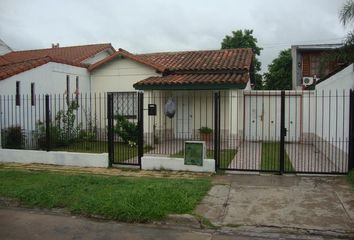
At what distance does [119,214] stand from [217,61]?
12457 millimetres

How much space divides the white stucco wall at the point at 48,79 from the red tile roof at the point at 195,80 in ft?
10.2

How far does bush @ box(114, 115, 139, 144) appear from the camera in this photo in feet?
47.8

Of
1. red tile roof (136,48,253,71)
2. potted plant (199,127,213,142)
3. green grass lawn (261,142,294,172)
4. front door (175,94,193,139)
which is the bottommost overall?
green grass lawn (261,142,294,172)

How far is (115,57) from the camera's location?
17.3 meters

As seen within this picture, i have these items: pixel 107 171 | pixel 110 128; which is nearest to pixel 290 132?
pixel 110 128

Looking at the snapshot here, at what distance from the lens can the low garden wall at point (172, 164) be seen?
9594mm

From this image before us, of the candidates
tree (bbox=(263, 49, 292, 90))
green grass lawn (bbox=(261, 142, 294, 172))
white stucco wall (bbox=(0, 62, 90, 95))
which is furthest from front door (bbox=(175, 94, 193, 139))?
tree (bbox=(263, 49, 292, 90))

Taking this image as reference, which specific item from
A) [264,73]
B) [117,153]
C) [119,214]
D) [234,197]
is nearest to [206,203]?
[234,197]

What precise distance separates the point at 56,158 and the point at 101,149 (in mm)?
1991

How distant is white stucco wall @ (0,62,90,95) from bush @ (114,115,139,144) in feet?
10.3

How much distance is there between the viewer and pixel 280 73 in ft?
101

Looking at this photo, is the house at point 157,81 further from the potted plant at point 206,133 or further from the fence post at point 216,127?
the fence post at point 216,127

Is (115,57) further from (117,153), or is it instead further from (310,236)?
(310,236)

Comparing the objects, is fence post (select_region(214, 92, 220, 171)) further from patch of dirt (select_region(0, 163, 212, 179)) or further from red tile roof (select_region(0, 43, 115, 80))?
red tile roof (select_region(0, 43, 115, 80))
